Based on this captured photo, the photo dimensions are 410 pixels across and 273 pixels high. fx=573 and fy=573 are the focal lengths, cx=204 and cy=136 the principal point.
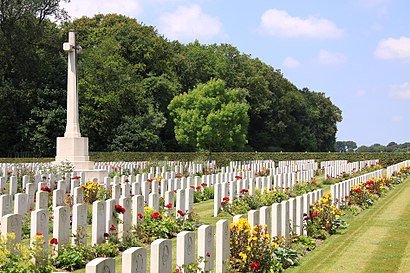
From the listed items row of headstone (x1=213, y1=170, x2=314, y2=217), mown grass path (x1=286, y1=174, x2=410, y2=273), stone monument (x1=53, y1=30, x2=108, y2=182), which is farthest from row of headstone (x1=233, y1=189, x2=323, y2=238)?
stone monument (x1=53, y1=30, x2=108, y2=182)

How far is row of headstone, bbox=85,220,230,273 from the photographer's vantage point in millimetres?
4832

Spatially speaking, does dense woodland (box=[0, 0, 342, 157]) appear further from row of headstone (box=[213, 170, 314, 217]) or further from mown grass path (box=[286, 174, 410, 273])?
mown grass path (box=[286, 174, 410, 273])

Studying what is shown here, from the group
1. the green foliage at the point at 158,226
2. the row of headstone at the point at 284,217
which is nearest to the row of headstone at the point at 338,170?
the row of headstone at the point at 284,217

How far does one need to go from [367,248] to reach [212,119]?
34.0 m

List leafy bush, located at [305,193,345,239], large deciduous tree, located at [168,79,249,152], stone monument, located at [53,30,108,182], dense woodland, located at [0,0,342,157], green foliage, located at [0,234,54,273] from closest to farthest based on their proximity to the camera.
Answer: green foliage, located at [0,234,54,273]
leafy bush, located at [305,193,345,239]
stone monument, located at [53,30,108,182]
dense woodland, located at [0,0,342,157]
large deciduous tree, located at [168,79,249,152]

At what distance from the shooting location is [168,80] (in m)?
54.3

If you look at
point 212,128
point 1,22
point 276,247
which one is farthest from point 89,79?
point 276,247

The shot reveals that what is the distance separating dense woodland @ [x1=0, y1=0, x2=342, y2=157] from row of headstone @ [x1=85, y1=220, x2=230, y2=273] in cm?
3682

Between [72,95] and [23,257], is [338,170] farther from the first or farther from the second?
[23,257]

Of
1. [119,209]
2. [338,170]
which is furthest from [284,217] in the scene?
[338,170]

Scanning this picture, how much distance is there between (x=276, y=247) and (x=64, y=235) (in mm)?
3240

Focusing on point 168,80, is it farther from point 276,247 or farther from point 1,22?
point 276,247

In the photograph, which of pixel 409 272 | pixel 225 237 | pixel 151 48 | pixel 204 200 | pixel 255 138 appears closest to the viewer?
pixel 225 237

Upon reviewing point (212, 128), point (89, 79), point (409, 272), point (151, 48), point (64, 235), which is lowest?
point (409, 272)
